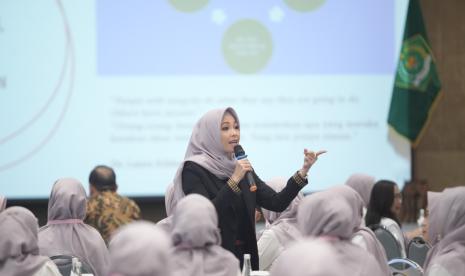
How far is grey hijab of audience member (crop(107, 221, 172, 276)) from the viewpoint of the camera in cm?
220

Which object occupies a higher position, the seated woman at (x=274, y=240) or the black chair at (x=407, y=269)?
the black chair at (x=407, y=269)

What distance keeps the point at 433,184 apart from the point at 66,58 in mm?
3997

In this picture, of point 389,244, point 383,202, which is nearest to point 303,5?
point 383,202

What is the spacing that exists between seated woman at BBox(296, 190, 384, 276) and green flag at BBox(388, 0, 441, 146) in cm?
510

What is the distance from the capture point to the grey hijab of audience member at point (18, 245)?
10.7ft

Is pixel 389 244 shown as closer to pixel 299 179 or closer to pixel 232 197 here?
pixel 299 179

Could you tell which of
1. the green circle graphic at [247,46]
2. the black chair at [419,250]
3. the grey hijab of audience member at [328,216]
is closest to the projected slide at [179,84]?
the green circle graphic at [247,46]

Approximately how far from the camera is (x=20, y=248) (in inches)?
130

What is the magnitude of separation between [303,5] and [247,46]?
0.66m

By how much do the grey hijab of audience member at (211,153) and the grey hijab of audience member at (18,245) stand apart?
0.74 meters

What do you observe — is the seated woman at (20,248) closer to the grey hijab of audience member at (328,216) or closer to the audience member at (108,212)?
the grey hijab of audience member at (328,216)

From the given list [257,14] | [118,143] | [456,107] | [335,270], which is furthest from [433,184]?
[335,270]

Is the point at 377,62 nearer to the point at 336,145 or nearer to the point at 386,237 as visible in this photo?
the point at 336,145

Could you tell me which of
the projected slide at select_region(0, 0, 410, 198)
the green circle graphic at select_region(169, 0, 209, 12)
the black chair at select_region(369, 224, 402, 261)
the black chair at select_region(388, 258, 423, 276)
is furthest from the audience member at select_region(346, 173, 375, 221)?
the black chair at select_region(388, 258, 423, 276)
